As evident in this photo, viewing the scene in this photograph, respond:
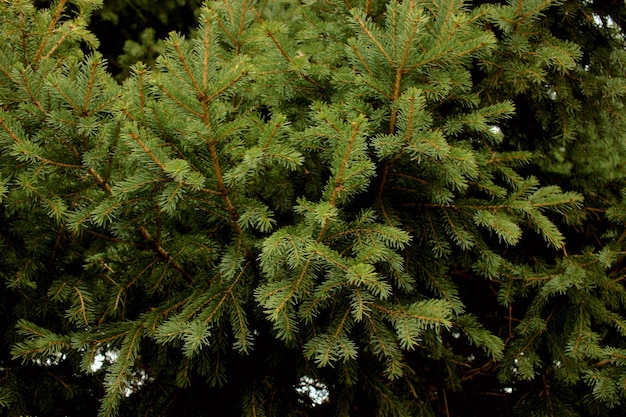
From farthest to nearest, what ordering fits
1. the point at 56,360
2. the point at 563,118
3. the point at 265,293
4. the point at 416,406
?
1. the point at 563,118
2. the point at 416,406
3. the point at 56,360
4. the point at 265,293

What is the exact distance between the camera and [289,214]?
2338 mm

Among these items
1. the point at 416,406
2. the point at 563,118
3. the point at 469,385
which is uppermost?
the point at 563,118

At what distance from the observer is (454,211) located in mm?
2062

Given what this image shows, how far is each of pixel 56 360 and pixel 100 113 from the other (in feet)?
3.77

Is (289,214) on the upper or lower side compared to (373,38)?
lower

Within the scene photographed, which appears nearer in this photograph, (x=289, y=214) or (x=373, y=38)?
(x=373, y=38)

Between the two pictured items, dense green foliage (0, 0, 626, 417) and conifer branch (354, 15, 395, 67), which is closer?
dense green foliage (0, 0, 626, 417)

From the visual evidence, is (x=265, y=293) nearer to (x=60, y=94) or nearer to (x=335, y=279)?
(x=335, y=279)

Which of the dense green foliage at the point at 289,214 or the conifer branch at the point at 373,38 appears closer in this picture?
the dense green foliage at the point at 289,214

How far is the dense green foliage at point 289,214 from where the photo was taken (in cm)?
169

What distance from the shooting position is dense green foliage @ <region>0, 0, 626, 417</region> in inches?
66.7

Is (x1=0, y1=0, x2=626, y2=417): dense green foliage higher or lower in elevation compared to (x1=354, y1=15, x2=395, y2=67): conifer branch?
lower

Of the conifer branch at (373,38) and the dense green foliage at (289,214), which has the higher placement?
the conifer branch at (373,38)

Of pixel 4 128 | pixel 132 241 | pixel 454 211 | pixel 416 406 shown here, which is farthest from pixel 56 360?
pixel 454 211
